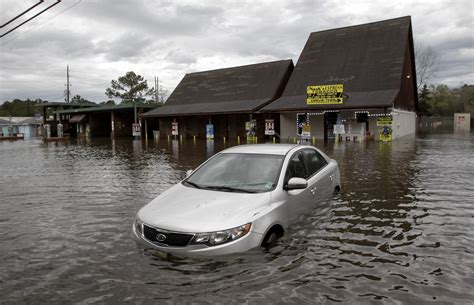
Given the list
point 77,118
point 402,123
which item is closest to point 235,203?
point 402,123

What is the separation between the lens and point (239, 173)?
5.98 m

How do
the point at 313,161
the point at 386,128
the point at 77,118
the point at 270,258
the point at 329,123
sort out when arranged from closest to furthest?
1. the point at 270,258
2. the point at 313,161
3. the point at 386,128
4. the point at 329,123
5. the point at 77,118

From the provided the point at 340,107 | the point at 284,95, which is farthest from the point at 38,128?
the point at 340,107

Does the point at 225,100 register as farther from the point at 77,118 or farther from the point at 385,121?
the point at 77,118

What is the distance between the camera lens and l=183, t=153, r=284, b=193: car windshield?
5586mm

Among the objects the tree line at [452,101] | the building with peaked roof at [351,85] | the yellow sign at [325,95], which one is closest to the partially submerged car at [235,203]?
the building with peaked roof at [351,85]

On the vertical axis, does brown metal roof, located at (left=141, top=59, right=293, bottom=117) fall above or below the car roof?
above

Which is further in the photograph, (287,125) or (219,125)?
(219,125)

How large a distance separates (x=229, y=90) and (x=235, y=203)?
109 ft

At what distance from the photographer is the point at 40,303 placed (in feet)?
12.8

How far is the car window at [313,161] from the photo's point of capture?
6.74 meters

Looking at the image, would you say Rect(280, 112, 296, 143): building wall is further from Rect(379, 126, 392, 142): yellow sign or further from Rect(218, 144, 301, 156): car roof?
Rect(218, 144, 301, 156): car roof

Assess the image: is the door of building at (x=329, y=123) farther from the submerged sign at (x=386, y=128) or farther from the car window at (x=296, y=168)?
the car window at (x=296, y=168)

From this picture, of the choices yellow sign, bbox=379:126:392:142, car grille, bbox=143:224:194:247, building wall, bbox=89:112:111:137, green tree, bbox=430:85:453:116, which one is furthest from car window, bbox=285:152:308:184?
green tree, bbox=430:85:453:116
